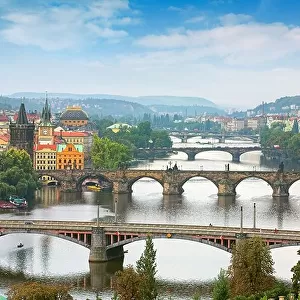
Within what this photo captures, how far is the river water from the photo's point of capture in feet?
159

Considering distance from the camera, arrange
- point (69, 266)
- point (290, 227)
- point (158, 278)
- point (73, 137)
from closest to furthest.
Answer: point (158, 278), point (69, 266), point (290, 227), point (73, 137)

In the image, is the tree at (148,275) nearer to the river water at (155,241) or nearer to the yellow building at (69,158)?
the river water at (155,241)

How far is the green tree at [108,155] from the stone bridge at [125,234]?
142 ft

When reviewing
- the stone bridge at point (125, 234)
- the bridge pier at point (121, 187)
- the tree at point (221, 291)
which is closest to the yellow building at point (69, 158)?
the bridge pier at point (121, 187)

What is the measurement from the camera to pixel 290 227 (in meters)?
63.1

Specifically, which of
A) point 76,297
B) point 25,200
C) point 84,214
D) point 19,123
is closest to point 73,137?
point 19,123

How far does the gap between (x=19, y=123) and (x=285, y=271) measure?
52.5 m

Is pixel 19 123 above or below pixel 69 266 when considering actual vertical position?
above

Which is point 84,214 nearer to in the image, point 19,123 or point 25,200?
point 25,200

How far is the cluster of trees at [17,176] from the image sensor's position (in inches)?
3068

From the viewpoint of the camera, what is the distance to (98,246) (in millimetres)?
Answer: 51812

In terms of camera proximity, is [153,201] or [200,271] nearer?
[200,271]

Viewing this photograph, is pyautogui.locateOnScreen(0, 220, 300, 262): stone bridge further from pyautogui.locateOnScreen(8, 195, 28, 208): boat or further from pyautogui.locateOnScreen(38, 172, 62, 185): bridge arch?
pyautogui.locateOnScreen(38, 172, 62, 185): bridge arch

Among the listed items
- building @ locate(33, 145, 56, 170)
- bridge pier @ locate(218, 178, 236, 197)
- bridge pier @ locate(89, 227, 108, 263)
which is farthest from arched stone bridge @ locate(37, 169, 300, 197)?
bridge pier @ locate(89, 227, 108, 263)
